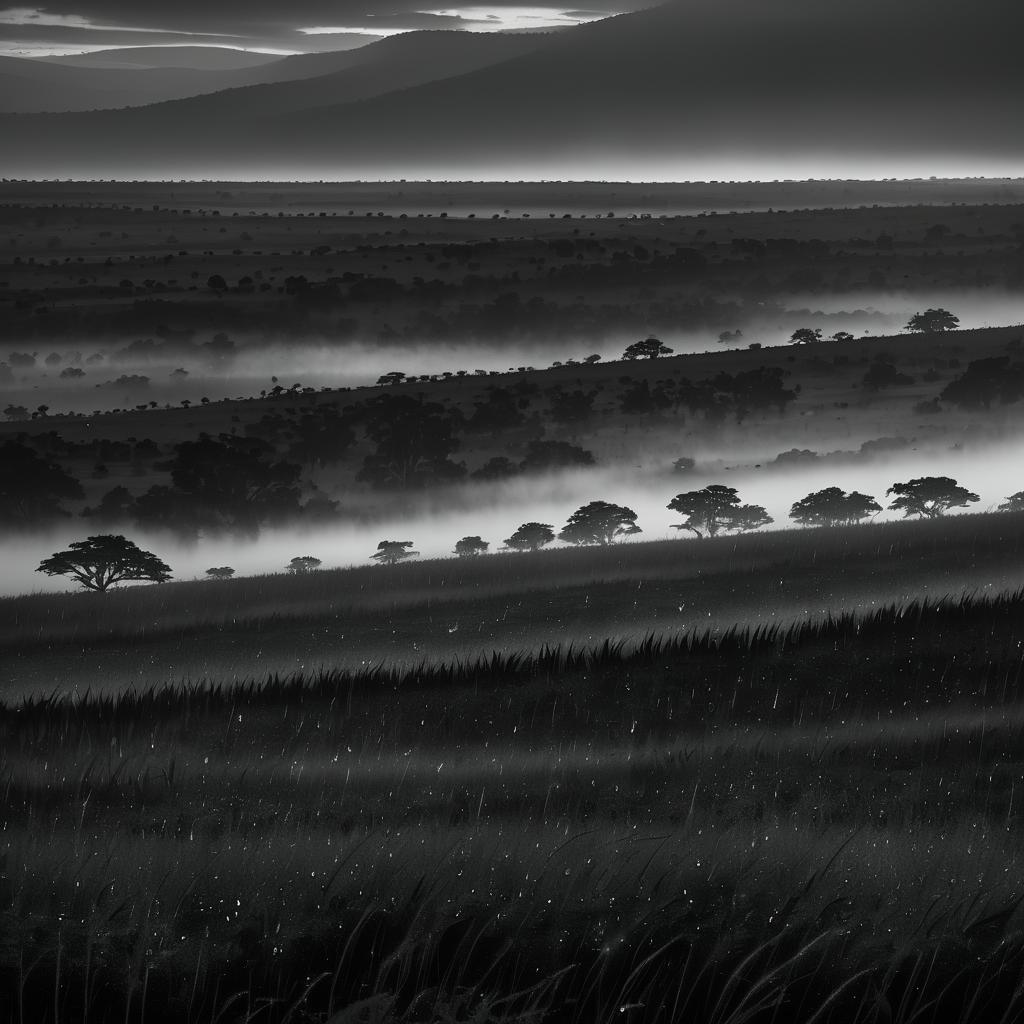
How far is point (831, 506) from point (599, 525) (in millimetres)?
3011

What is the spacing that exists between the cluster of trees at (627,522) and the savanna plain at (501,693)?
0.38ft

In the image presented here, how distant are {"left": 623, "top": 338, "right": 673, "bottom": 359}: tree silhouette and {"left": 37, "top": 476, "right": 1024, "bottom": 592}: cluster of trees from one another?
463 inches

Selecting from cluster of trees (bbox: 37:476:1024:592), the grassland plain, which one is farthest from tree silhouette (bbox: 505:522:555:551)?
the grassland plain

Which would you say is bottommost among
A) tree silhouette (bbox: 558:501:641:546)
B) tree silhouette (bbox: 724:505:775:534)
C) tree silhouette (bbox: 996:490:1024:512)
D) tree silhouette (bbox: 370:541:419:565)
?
tree silhouette (bbox: 370:541:419:565)

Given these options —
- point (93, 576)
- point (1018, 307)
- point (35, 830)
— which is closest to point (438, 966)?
point (35, 830)

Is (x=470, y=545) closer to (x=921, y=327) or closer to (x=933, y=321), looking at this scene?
(x=921, y=327)

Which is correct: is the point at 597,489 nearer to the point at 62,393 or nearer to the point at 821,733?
the point at 62,393

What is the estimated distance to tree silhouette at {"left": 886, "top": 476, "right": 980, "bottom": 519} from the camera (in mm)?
18531

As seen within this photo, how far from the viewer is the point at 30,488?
19.9m

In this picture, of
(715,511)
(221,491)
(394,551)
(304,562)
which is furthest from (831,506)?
(221,491)

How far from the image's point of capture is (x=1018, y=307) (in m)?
36.6

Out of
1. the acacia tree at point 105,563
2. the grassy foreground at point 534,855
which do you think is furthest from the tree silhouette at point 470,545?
the grassy foreground at point 534,855

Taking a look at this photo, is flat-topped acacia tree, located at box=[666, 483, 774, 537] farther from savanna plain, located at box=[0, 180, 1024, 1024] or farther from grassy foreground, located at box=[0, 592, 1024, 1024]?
grassy foreground, located at box=[0, 592, 1024, 1024]

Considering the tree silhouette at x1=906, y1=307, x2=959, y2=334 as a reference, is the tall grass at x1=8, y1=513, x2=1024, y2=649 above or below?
below
